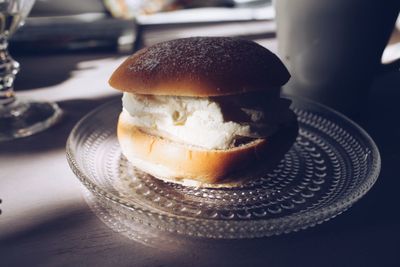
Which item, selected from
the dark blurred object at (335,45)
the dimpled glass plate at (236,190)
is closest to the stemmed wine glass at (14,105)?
the dimpled glass plate at (236,190)

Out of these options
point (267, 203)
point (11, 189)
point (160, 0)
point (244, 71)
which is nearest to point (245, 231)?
point (267, 203)

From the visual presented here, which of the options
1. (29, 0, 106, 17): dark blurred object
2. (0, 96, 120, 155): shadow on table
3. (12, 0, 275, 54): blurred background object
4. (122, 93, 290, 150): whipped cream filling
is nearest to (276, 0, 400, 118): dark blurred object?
(122, 93, 290, 150): whipped cream filling

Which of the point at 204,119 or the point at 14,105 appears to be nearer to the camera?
the point at 204,119

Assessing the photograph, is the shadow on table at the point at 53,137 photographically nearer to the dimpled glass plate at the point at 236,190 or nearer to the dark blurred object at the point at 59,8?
the dimpled glass plate at the point at 236,190

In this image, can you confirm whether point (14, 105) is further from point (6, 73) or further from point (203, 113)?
point (203, 113)

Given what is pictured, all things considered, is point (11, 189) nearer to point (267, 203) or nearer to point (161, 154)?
point (161, 154)

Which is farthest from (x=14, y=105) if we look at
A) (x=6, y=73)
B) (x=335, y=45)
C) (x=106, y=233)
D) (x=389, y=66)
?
(x=389, y=66)
